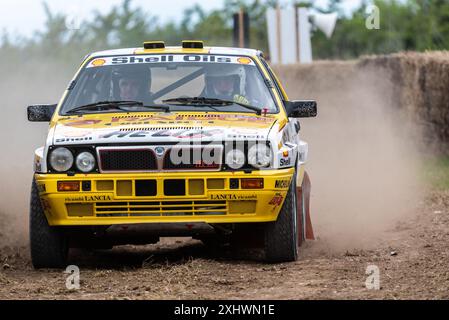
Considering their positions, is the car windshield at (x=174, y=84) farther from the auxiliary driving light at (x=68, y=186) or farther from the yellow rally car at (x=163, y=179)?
the auxiliary driving light at (x=68, y=186)

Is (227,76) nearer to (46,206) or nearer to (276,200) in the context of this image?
(276,200)

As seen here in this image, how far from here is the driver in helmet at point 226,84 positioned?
8.55m

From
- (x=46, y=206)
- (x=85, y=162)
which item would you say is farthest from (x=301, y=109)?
(x=46, y=206)

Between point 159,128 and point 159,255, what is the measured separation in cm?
174

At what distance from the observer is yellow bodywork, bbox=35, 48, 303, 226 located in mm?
7445

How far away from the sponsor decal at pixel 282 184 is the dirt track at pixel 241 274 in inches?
22.6

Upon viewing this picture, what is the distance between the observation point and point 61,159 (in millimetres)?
7555

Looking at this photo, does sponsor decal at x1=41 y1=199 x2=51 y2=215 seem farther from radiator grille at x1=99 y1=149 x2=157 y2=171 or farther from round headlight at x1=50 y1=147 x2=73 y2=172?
radiator grille at x1=99 y1=149 x2=157 y2=171

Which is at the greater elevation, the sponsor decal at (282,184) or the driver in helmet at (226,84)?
the driver in helmet at (226,84)


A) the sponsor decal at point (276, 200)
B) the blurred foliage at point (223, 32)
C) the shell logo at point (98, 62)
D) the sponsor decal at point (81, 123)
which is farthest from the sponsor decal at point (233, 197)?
the blurred foliage at point (223, 32)

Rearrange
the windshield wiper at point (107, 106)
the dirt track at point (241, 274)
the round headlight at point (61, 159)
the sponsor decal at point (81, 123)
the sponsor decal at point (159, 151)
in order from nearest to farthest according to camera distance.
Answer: the dirt track at point (241, 274)
the sponsor decal at point (159, 151)
the round headlight at point (61, 159)
the sponsor decal at point (81, 123)
the windshield wiper at point (107, 106)

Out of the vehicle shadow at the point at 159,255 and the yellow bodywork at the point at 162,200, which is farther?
the vehicle shadow at the point at 159,255
